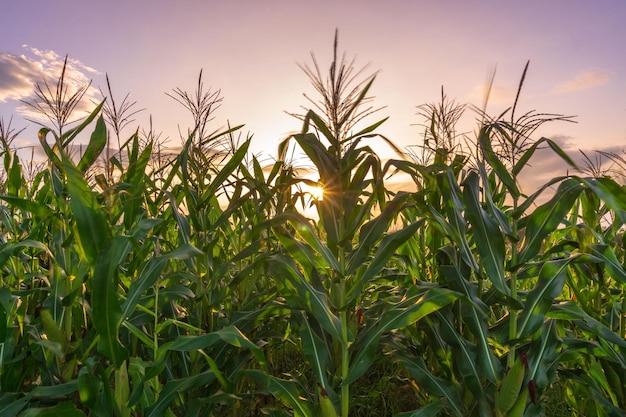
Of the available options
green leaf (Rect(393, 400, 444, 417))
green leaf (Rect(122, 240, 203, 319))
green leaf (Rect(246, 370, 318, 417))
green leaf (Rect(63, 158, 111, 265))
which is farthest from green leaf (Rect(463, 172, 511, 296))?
green leaf (Rect(63, 158, 111, 265))

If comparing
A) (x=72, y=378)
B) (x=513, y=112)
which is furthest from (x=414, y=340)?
(x=72, y=378)

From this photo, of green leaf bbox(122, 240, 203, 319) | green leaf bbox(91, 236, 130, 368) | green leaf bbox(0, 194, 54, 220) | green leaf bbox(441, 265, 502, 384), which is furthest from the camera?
green leaf bbox(0, 194, 54, 220)

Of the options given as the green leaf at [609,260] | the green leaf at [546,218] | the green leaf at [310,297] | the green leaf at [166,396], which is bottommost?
the green leaf at [166,396]

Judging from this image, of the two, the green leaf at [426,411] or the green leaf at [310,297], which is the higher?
the green leaf at [310,297]

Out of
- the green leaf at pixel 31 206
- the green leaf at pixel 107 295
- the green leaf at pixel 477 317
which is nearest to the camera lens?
the green leaf at pixel 107 295

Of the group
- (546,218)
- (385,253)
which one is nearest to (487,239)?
(546,218)

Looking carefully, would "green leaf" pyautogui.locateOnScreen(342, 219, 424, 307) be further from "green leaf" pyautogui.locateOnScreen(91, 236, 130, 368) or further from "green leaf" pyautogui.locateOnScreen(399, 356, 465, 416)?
"green leaf" pyautogui.locateOnScreen(91, 236, 130, 368)

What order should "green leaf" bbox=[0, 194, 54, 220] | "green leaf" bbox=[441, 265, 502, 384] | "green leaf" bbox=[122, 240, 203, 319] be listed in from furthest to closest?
"green leaf" bbox=[0, 194, 54, 220] < "green leaf" bbox=[441, 265, 502, 384] < "green leaf" bbox=[122, 240, 203, 319]

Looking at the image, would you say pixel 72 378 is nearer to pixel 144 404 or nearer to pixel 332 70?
pixel 144 404

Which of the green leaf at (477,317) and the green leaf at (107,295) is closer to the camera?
the green leaf at (107,295)

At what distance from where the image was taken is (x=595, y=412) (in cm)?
276

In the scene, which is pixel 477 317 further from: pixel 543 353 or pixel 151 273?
pixel 151 273

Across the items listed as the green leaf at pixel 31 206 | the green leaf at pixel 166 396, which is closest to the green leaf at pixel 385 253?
the green leaf at pixel 166 396

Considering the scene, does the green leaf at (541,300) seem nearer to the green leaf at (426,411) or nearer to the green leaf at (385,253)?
the green leaf at (426,411)
